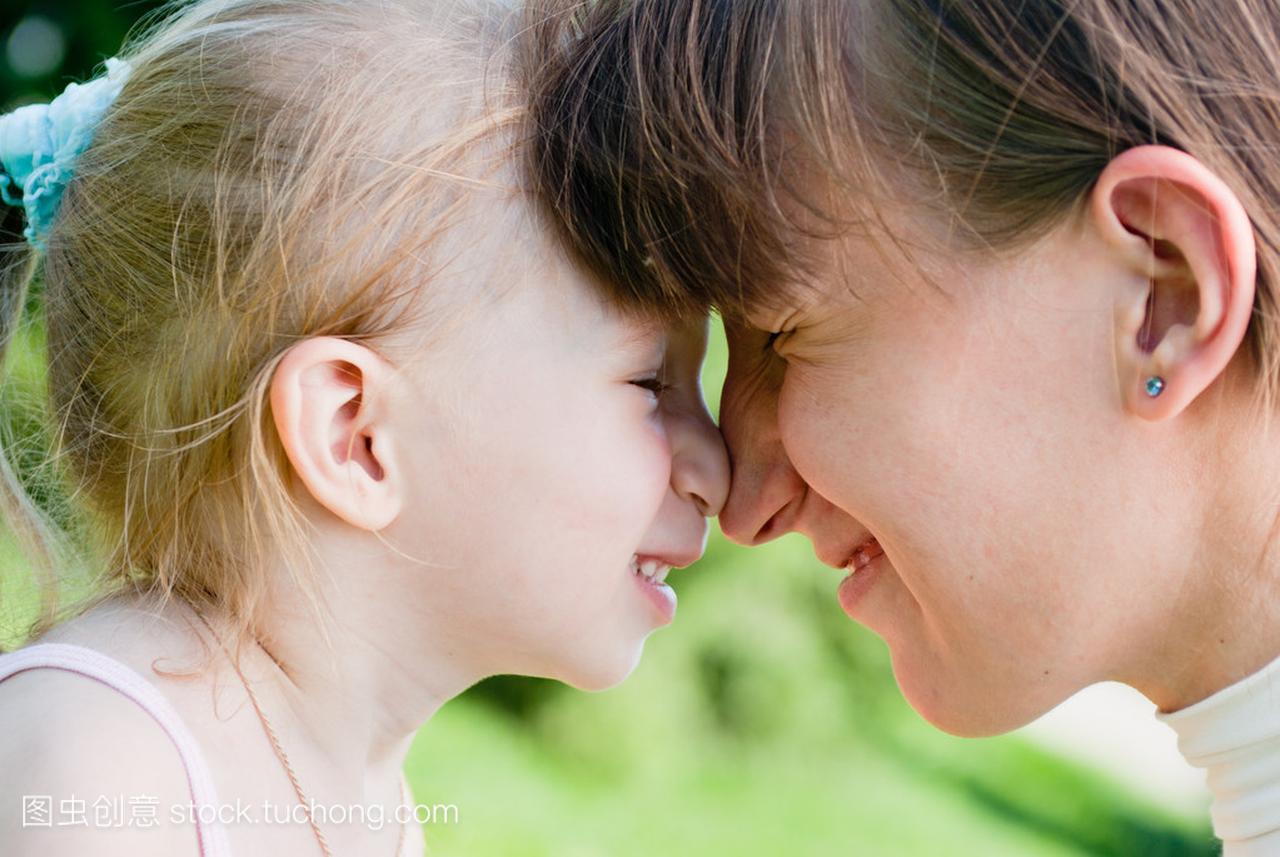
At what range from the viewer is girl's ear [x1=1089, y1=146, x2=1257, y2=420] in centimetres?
142

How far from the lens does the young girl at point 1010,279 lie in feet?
4.78

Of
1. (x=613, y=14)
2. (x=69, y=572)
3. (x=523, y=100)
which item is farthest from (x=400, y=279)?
(x=69, y=572)

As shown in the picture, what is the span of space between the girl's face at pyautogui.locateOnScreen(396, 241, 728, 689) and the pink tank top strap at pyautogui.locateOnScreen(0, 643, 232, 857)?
1.28ft

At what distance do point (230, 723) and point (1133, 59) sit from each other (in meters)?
1.35

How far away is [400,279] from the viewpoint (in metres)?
1.80

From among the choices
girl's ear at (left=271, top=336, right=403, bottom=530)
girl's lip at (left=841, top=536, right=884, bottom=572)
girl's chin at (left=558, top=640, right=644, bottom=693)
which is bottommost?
girl's chin at (left=558, top=640, right=644, bottom=693)

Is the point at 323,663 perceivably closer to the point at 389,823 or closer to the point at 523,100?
the point at 389,823

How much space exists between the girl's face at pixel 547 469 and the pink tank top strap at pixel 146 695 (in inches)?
15.3

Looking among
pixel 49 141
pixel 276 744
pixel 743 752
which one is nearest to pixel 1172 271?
pixel 276 744

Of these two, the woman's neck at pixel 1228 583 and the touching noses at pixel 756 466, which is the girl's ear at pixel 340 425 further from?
the woman's neck at pixel 1228 583

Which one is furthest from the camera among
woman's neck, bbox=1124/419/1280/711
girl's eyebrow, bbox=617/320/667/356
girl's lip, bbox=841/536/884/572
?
girl's lip, bbox=841/536/884/572

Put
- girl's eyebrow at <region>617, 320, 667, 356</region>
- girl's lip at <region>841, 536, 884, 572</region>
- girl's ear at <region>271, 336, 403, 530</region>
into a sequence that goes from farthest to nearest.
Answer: girl's lip at <region>841, 536, 884, 572</region> → girl's eyebrow at <region>617, 320, 667, 356</region> → girl's ear at <region>271, 336, 403, 530</region>

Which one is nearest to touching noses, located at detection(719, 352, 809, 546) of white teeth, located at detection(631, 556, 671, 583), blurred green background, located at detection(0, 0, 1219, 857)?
white teeth, located at detection(631, 556, 671, 583)

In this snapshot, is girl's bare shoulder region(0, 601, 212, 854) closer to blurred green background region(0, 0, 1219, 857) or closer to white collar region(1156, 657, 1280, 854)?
white collar region(1156, 657, 1280, 854)
